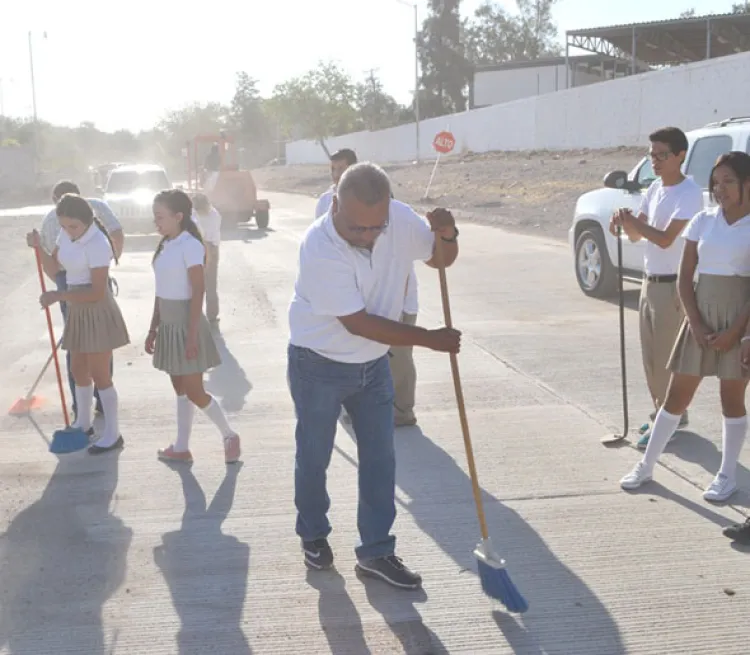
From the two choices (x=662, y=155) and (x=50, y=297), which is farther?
(x=50, y=297)

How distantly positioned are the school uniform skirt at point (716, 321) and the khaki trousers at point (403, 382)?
1862 mm

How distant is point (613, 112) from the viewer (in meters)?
33.8

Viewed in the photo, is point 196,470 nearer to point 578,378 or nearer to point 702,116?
point 578,378

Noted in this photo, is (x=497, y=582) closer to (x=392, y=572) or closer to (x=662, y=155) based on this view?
(x=392, y=572)

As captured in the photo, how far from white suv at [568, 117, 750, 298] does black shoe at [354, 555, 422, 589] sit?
6.16m

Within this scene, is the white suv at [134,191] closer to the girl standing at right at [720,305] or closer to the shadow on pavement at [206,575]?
the shadow on pavement at [206,575]

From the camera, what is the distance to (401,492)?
16.9ft

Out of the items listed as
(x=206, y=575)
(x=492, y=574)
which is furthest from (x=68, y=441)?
(x=492, y=574)

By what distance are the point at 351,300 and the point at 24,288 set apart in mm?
11485

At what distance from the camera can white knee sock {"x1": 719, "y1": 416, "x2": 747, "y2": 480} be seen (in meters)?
4.86

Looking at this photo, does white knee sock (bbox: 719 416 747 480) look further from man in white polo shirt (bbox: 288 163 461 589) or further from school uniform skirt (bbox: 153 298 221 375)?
school uniform skirt (bbox: 153 298 221 375)

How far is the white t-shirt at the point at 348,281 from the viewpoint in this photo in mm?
3592

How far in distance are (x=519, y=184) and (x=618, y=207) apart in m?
19.7

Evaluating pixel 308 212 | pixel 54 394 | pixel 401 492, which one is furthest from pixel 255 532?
pixel 308 212
